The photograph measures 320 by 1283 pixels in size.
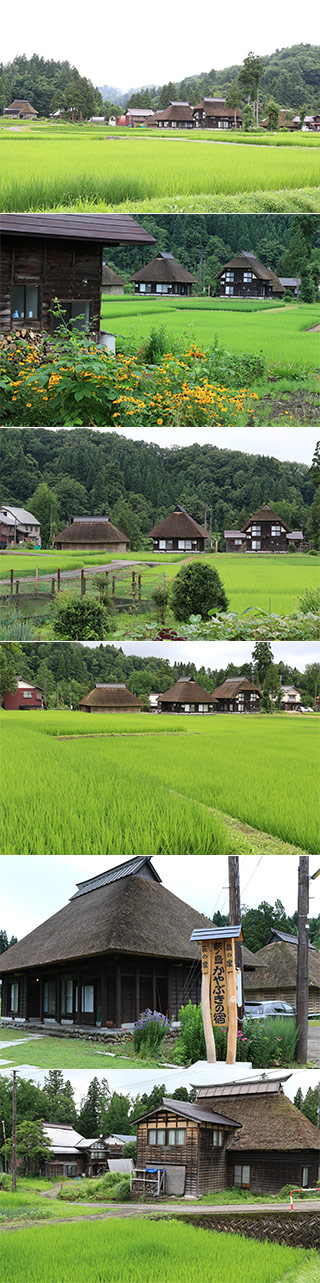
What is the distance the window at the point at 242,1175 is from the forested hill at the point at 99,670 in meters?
4.23

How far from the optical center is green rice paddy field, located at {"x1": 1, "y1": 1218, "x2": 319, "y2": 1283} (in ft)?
32.4

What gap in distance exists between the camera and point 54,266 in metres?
11.7

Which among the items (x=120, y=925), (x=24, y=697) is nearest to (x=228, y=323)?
(x=24, y=697)

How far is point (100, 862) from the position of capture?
11.8 meters

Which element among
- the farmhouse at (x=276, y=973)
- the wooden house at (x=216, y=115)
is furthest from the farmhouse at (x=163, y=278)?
the farmhouse at (x=276, y=973)

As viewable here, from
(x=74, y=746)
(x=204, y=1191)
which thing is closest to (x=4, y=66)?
(x=74, y=746)

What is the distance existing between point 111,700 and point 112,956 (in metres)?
2.38

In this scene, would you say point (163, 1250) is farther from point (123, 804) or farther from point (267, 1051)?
point (123, 804)

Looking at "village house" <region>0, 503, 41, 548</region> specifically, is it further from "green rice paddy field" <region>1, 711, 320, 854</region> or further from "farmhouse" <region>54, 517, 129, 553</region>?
"green rice paddy field" <region>1, 711, 320, 854</region>

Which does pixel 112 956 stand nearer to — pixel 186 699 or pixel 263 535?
pixel 186 699

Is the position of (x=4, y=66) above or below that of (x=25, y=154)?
above

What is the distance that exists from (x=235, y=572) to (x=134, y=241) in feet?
10.7

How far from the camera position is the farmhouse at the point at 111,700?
11758 mm

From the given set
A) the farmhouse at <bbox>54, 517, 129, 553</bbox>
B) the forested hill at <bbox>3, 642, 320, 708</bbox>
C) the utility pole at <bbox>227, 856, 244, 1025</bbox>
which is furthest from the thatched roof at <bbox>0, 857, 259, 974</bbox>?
the farmhouse at <bbox>54, 517, 129, 553</bbox>
